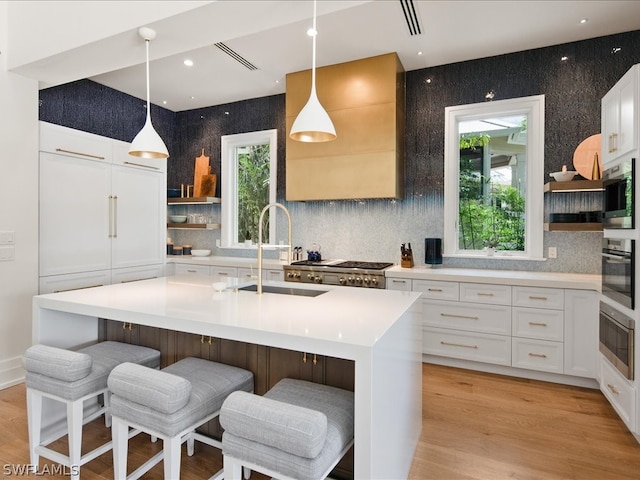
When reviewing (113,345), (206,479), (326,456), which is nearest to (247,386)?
(206,479)

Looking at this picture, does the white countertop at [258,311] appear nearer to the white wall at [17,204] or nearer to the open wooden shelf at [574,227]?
the white wall at [17,204]

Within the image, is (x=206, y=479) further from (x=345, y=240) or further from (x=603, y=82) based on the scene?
(x=603, y=82)

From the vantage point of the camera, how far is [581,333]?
2.92 m

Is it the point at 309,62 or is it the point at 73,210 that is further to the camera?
the point at 309,62

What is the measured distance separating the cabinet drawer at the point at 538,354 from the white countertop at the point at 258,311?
155cm

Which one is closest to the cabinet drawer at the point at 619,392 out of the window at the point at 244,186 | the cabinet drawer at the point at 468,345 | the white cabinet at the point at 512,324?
the white cabinet at the point at 512,324

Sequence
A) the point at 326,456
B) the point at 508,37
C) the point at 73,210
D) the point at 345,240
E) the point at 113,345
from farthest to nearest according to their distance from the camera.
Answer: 1. the point at 345,240
2. the point at 73,210
3. the point at 508,37
4. the point at 113,345
5. the point at 326,456

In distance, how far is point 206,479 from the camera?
6.20 feet

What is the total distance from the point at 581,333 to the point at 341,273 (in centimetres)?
201

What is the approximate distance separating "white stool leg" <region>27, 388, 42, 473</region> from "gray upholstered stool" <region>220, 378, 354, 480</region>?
1.17m

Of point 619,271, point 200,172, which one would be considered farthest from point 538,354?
point 200,172

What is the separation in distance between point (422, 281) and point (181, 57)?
3.13 meters

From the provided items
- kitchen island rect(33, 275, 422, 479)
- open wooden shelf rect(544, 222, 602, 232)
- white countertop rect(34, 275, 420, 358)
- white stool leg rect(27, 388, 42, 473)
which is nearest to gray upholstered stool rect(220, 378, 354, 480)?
kitchen island rect(33, 275, 422, 479)

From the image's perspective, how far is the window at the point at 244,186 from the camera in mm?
4879
